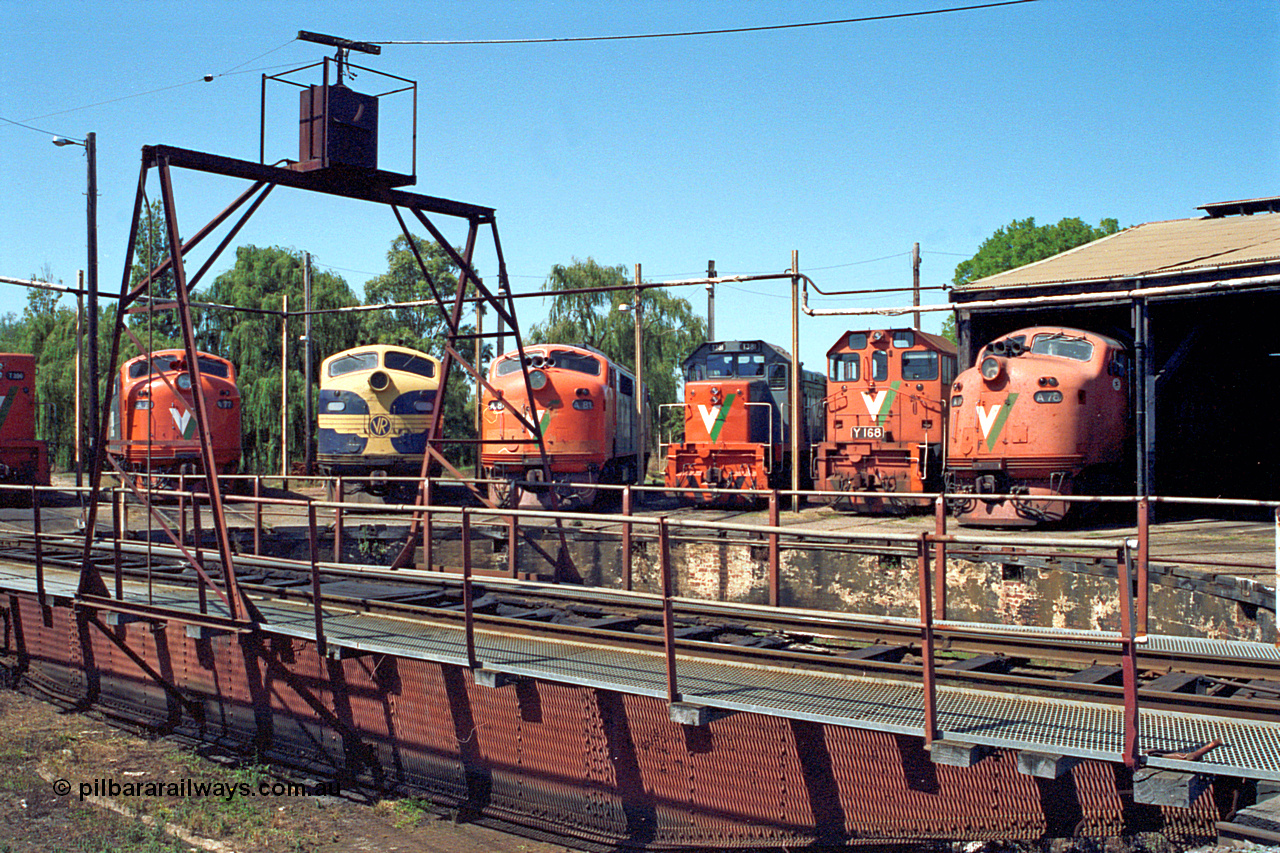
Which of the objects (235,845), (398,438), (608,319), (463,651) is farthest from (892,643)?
(608,319)

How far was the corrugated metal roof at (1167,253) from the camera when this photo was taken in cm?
1575

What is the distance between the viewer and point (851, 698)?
6.16 metres

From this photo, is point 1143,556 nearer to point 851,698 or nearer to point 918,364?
point 851,698

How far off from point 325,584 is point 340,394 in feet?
38.7

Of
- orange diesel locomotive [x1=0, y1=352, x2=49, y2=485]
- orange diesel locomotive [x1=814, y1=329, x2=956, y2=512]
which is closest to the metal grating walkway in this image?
orange diesel locomotive [x1=814, y1=329, x2=956, y2=512]

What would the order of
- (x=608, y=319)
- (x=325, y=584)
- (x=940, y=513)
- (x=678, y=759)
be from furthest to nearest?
(x=608, y=319), (x=325, y=584), (x=940, y=513), (x=678, y=759)

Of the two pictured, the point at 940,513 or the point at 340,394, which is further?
the point at 340,394

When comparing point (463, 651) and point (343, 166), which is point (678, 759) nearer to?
point (463, 651)

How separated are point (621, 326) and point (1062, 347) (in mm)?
26652

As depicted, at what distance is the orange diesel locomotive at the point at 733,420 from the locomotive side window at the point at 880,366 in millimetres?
2079

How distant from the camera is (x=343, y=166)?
9.59m

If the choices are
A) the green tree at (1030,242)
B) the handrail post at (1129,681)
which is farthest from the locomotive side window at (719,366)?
the green tree at (1030,242)

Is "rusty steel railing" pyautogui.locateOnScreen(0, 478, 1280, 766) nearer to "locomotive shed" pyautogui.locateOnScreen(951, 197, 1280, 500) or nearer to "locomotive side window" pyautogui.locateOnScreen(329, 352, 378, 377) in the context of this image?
"locomotive shed" pyautogui.locateOnScreen(951, 197, 1280, 500)

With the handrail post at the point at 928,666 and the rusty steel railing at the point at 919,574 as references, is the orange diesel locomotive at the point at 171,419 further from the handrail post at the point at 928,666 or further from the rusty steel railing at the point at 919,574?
the handrail post at the point at 928,666
